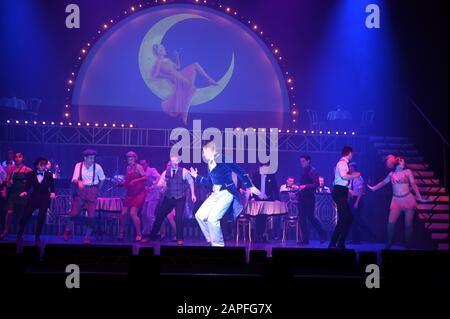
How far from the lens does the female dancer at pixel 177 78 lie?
14141mm

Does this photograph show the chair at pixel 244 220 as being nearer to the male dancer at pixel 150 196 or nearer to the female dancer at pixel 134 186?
the male dancer at pixel 150 196

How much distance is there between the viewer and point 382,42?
14023 mm

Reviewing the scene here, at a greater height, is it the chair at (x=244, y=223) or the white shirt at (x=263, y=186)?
the white shirt at (x=263, y=186)

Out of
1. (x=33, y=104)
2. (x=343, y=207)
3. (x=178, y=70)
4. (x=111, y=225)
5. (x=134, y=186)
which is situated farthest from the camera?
(x=33, y=104)

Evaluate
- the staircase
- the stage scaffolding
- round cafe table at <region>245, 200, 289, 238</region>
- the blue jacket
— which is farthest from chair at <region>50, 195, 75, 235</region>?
the staircase

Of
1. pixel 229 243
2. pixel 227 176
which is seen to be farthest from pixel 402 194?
pixel 229 243

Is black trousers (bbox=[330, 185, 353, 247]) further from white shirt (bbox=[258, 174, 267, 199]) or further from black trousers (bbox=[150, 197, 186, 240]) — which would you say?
black trousers (bbox=[150, 197, 186, 240])

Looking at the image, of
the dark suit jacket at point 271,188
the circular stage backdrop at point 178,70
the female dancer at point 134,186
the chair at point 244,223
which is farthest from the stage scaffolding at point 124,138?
the female dancer at point 134,186

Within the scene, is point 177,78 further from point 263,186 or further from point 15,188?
point 15,188

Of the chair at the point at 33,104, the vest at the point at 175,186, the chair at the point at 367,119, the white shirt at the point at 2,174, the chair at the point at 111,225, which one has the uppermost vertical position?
the chair at the point at 33,104

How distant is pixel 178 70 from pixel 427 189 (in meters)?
6.64

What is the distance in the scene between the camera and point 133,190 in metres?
10.6

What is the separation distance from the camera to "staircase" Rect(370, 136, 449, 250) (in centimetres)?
1138

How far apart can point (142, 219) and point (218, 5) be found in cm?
590
